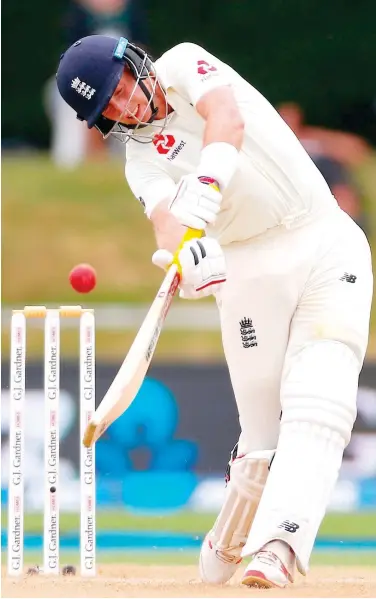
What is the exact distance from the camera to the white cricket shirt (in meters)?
3.85

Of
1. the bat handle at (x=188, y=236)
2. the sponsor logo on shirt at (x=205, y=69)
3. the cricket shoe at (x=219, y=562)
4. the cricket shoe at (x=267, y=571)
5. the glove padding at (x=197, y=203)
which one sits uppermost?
the sponsor logo on shirt at (x=205, y=69)

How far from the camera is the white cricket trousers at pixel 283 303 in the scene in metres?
3.80

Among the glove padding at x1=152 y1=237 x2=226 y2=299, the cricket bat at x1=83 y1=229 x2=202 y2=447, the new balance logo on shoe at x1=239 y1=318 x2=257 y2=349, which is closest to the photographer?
the cricket bat at x1=83 y1=229 x2=202 y2=447

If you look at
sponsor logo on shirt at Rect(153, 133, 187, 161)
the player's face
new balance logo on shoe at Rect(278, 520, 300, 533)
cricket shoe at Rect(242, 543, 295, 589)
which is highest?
the player's face

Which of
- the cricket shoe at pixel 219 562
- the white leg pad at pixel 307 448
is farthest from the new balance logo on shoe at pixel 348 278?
the cricket shoe at pixel 219 562

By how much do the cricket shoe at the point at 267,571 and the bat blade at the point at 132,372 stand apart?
0.51 m

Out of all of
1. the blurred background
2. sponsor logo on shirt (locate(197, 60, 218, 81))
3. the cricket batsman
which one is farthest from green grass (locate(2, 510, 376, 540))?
sponsor logo on shirt (locate(197, 60, 218, 81))

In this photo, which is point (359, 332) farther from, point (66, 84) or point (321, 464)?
Result: point (66, 84)

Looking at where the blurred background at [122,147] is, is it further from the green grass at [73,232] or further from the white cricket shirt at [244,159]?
the white cricket shirt at [244,159]

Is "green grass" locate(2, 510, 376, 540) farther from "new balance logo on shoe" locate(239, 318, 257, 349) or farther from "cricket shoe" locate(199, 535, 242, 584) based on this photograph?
"new balance logo on shoe" locate(239, 318, 257, 349)

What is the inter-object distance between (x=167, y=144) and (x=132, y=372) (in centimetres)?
78

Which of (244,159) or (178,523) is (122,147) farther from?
(244,159)

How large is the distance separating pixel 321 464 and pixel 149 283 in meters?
6.40

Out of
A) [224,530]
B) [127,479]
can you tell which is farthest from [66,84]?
[127,479]
